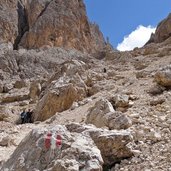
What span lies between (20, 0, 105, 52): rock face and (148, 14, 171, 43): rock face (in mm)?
16914

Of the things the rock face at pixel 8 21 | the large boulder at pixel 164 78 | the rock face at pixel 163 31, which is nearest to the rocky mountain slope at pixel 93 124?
the large boulder at pixel 164 78

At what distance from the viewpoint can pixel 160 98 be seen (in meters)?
12.9

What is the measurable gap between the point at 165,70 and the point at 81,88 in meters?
6.46

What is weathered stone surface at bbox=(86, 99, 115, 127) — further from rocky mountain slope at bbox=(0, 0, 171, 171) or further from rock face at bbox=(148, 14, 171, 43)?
rock face at bbox=(148, 14, 171, 43)

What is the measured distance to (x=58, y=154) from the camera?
729 cm

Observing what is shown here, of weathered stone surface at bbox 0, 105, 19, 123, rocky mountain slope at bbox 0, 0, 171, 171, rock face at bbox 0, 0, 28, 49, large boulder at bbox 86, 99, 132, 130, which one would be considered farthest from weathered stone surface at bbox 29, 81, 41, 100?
rock face at bbox 0, 0, 28, 49

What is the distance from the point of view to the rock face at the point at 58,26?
211 feet

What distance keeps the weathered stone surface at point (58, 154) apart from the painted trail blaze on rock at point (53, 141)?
0.04 meters

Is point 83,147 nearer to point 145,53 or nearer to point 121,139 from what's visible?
point 121,139

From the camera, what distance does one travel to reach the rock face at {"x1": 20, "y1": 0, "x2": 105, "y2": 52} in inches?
2527

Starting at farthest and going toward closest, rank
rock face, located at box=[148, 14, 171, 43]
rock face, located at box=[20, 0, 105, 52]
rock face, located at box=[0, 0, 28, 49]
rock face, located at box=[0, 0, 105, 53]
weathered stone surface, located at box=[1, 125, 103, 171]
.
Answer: rock face, located at box=[0, 0, 28, 49], rock face, located at box=[0, 0, 105, 53], rock face, located at box=[20, 0, 105, 52], rock face, located at box=[148, 14, 171, 43], weathered stone surface, located at box=[1, 125, 103, 171]

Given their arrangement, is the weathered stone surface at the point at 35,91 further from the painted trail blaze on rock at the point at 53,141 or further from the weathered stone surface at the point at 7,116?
the painted trail blaze on rock at the point at 53,141

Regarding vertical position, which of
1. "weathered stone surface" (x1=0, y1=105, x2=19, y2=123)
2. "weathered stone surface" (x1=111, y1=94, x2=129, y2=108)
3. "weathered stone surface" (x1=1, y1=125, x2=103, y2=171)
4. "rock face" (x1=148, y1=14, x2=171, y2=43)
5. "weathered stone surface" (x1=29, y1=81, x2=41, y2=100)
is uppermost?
"rock face" (x1=148, y1=14, x2=171, y2=43)

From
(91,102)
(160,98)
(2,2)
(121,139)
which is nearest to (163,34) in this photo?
(2,2)
